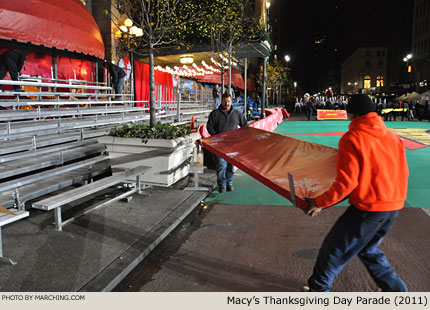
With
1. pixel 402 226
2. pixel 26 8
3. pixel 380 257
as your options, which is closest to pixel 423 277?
pixel 380 257

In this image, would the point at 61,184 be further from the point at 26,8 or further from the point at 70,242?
the point at 26,8

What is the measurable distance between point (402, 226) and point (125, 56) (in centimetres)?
2063

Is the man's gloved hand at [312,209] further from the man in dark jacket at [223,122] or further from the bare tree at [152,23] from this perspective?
the bare tree at [152,23]

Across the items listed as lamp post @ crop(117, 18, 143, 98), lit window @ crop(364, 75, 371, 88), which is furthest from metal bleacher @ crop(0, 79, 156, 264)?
lit window @ crop(364, 75, 371, 88)

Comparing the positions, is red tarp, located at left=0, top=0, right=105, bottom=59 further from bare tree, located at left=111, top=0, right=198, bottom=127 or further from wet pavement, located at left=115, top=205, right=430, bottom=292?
wet pavement, located at left=115, top=205, right=430, bottom=292

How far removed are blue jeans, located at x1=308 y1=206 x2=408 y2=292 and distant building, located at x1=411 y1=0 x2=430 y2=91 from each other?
287 ft

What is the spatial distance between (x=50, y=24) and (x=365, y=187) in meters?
13.8

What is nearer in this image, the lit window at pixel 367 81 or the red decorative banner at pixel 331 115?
the red decorative banner at pixel 331 115

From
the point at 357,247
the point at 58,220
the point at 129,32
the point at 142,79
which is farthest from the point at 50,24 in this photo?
the point at 357,247

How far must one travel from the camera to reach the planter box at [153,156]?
8.02 meters

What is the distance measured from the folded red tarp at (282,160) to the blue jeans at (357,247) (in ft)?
1.49

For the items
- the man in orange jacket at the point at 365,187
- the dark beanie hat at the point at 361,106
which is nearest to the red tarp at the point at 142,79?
the dark beanie hat at the point at 361,106

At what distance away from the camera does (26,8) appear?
13.0 meters

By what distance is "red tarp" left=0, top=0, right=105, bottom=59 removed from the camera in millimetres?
12539
